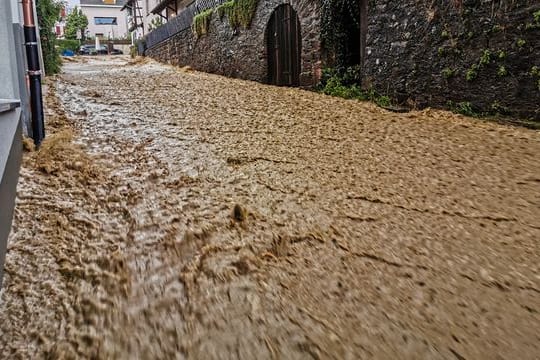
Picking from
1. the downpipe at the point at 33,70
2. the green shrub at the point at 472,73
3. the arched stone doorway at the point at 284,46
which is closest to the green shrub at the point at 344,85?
the arched stone doorway at the point at 284,46

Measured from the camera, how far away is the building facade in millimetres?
37469

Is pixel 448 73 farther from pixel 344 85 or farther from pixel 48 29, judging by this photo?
pixel 48 29

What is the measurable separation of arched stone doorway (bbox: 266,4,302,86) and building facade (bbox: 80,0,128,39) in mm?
35981

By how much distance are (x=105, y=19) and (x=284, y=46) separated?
38214 mm

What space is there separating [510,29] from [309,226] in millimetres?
3125

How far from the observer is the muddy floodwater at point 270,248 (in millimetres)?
1132

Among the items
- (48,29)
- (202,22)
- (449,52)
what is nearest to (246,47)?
(202,22)

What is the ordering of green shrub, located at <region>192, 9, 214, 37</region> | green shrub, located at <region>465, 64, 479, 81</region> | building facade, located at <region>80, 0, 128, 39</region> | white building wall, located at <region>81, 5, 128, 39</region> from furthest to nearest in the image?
building facade, located at <region>80, 0, 128, 39</region> < white building wall, located at <region>81, 5, 128, 39</region> < green shrub, located at <region>192, 9, 214, 37</region> < green shrub, located at <region>465, 64, 479, 81</region>

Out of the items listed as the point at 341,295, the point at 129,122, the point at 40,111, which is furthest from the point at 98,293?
the point at 129,122

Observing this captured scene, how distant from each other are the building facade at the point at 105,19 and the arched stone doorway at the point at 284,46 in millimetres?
35981

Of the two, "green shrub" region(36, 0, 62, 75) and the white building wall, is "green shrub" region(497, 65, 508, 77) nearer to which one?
"green shrub" region(36, 0, 62, 75)

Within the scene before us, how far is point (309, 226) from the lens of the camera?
1831 millimetres

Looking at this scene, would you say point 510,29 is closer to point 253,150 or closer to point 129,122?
point 253,150

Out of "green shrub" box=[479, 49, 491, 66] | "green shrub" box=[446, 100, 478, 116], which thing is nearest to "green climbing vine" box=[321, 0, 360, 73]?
"green shrub" box=[446, 100, 478, 116]
